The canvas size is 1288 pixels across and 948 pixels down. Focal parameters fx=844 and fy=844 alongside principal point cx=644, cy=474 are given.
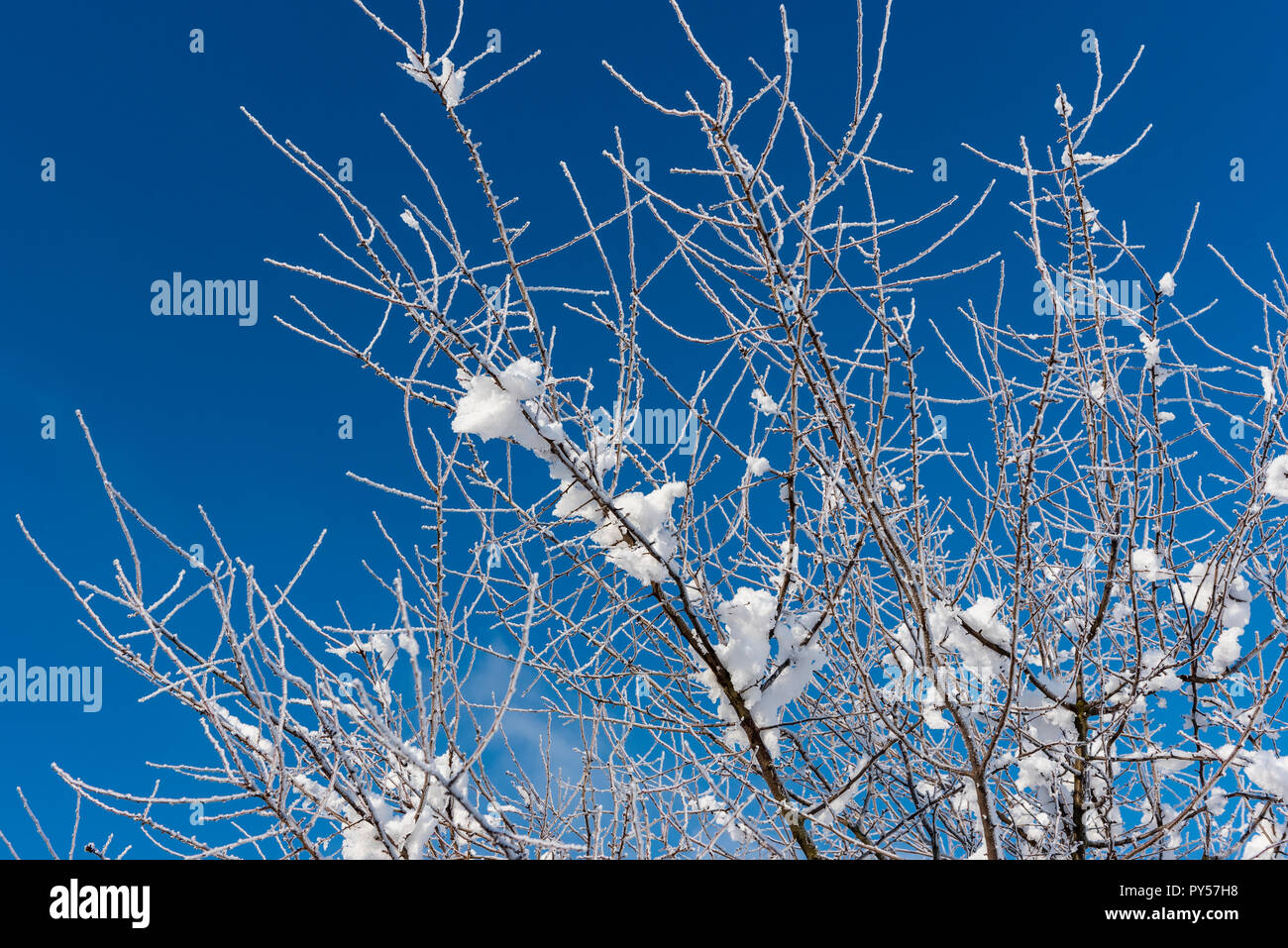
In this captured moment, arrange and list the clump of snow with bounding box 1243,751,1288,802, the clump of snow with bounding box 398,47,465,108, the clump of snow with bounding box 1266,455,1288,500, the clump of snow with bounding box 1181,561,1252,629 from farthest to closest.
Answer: the clump of snow with bounding box 1181,561,1252,629 → the clump of snow with bounding box 1266,455,1288,500 → the clump of snow with bounding box 1243,751,1288,802 → the clump of snow with bounding box 398,47,465,108

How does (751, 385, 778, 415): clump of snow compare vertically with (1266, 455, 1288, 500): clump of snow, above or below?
above

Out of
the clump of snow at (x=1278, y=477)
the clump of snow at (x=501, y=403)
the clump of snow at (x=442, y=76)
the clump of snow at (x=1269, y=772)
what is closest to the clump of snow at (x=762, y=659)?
the clump of snow at (x=501, y=403)

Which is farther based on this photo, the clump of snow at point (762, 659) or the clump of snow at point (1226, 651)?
the clump of snow at point (1226, 651)

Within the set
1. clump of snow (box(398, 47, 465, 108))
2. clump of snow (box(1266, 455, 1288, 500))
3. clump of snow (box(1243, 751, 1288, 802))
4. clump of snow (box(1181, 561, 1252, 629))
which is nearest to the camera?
clump of snow (box(398, 47, 465, 108))

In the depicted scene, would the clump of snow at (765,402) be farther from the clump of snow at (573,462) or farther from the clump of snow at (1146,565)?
the clump of snow at (1146,565)

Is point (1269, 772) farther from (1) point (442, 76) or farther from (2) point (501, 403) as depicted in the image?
(1) point (442, 76)

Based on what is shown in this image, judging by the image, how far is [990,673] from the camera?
117 inches

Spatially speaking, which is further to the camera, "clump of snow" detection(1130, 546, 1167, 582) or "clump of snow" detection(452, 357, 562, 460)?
"clump of snow" detection(1130, 546, 1167, 582)

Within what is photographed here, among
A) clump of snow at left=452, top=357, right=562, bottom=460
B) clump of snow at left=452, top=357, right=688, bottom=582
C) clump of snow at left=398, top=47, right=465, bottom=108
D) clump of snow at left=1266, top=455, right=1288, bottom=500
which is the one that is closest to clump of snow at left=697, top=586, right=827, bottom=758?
clump of snow at left=452, top=357, right=688, bottom=582

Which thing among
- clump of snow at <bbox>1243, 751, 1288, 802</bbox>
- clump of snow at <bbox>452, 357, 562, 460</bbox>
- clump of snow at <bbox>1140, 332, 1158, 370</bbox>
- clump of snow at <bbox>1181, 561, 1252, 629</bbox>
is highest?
clump of snow at <bbox>1140, 332, 1158, 370</bbox>

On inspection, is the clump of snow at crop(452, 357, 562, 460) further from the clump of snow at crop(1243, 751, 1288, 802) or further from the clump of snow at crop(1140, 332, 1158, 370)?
the clump of snow at crop(1243, 751, 1288, 802)

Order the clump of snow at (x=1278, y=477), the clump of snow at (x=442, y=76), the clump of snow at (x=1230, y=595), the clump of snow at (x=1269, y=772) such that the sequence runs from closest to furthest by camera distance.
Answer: the clump of snow at (x=442, y=76)
the clump of snow at (x=1269, y=772)
the clump of snow at (x=1278, y=477)
the clump of snow at (x=1230, y=595)

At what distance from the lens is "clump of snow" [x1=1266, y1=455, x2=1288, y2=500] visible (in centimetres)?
260

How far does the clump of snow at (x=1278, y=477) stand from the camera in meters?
2.60
